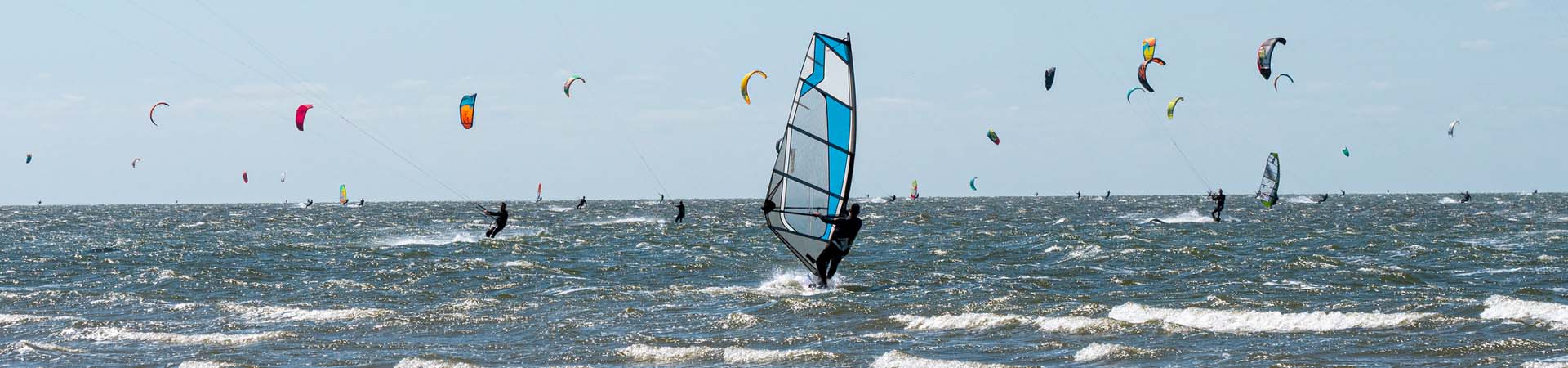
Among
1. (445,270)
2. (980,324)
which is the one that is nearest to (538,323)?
(980,324)

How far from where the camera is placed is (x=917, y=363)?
9.66m

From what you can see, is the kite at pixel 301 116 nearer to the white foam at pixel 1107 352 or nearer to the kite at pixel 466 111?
the kite at pixel 466 111

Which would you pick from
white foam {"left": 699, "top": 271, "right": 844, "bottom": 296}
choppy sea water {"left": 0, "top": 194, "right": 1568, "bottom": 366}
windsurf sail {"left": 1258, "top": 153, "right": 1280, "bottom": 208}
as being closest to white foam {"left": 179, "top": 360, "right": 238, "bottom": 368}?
choppy sea water {"left": 0, "top": 194, "right": 1568, "bottom": 366}

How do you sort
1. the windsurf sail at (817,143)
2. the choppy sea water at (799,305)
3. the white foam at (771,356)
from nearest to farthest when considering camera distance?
1. the white foam at (771,356)
2. the choppy sea water at (799,305)
3. the windsurf sail at (817,143)

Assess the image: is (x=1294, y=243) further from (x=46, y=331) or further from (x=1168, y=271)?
(x=46, y=331)

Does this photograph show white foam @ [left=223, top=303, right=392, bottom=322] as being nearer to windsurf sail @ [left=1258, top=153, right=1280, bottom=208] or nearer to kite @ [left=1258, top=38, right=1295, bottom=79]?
kite @ [left=1258, top=38, right=1295, bottom=79]

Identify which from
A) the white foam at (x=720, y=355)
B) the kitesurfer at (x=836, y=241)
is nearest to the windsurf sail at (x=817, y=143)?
the kitesurfer at (x=836, y=241)

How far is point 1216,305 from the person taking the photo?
520 inches

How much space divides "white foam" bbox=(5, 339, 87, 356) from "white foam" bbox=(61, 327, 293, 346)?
1.48 ft

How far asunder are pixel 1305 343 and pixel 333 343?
754 centimetres

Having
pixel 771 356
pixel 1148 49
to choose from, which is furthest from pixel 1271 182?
pixel 771 356

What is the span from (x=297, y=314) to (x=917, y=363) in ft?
23.0

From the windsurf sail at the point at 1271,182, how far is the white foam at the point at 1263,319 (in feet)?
65.4

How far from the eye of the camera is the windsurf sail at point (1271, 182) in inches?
1241
